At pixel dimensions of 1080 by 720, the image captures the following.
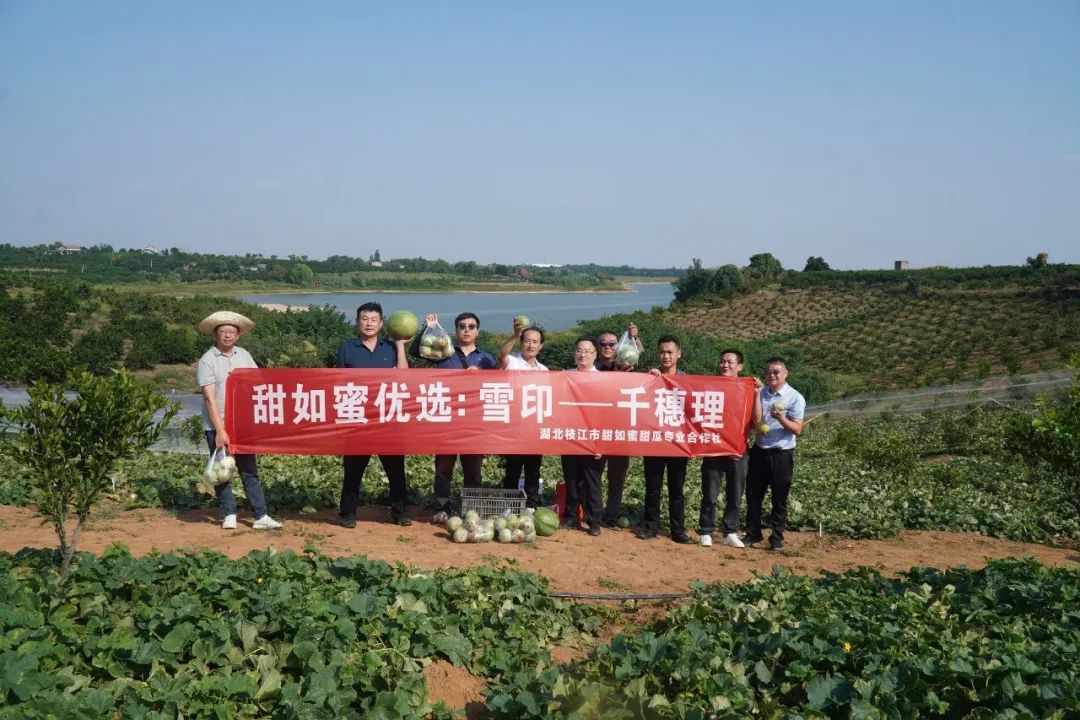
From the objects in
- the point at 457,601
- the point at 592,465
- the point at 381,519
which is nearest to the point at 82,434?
the point at 457,601

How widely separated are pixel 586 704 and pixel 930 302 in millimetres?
63512

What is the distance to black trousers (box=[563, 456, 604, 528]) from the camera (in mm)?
9102

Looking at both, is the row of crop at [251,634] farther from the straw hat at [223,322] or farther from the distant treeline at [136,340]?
the distant treeline at [136,340]

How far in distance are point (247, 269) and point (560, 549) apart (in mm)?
128180

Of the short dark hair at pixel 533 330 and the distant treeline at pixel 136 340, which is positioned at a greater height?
the short dark hair at pixel 533 330

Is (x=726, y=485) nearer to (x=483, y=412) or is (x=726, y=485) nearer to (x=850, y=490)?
(x=483, y=412)

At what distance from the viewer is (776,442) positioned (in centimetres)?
873

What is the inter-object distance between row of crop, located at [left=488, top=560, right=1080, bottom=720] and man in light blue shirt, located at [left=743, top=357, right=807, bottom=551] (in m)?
2.51

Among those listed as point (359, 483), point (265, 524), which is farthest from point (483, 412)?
point (265, 524)

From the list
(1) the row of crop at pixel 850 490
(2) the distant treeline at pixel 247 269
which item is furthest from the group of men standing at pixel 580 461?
(2) the distant treeline at pixel 247 269

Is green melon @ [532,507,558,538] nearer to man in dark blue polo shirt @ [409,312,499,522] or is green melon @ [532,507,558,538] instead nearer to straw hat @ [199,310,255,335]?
man in dark blue polo shirt @ [409,312,499,522]

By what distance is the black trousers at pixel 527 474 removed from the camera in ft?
30.7

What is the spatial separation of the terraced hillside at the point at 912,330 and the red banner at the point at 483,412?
35.8m

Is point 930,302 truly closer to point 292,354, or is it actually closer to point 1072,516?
point 292,354
